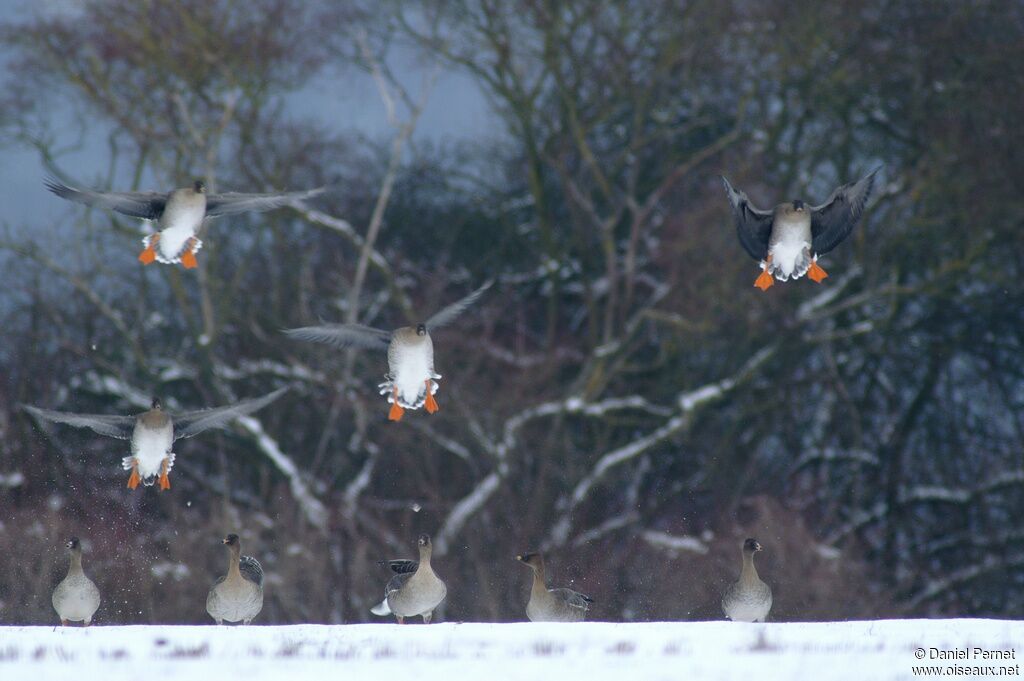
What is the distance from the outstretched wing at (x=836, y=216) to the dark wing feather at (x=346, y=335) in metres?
3.64

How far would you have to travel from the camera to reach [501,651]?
338 inches

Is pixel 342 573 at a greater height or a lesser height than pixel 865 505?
lesser

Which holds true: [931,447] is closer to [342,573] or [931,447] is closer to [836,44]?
[836,44]

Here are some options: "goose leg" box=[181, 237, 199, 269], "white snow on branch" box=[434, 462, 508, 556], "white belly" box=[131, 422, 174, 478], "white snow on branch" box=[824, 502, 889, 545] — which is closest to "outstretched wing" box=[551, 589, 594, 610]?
"white belly" box=[131, 422, 174, 478]

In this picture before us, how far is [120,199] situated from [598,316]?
17.5 meters

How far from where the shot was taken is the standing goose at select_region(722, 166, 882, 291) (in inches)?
428

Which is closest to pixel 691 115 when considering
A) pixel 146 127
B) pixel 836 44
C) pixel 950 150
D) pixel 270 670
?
pixel 836 44

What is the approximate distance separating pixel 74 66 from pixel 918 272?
52.9 ft

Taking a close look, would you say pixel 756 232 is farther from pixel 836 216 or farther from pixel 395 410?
pixel 395 410

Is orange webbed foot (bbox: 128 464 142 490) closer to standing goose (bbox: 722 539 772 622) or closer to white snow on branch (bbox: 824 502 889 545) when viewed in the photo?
standing goose (bbox: 722 539 772 622)

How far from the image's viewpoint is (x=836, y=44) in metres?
26.4

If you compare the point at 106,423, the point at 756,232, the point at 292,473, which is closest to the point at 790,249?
the point at 756,232

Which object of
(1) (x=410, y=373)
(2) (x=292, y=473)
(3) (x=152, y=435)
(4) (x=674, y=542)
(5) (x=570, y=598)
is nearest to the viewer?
(1) (x=410, y=373)

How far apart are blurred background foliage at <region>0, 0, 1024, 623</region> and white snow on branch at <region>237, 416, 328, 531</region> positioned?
7 centimetres
